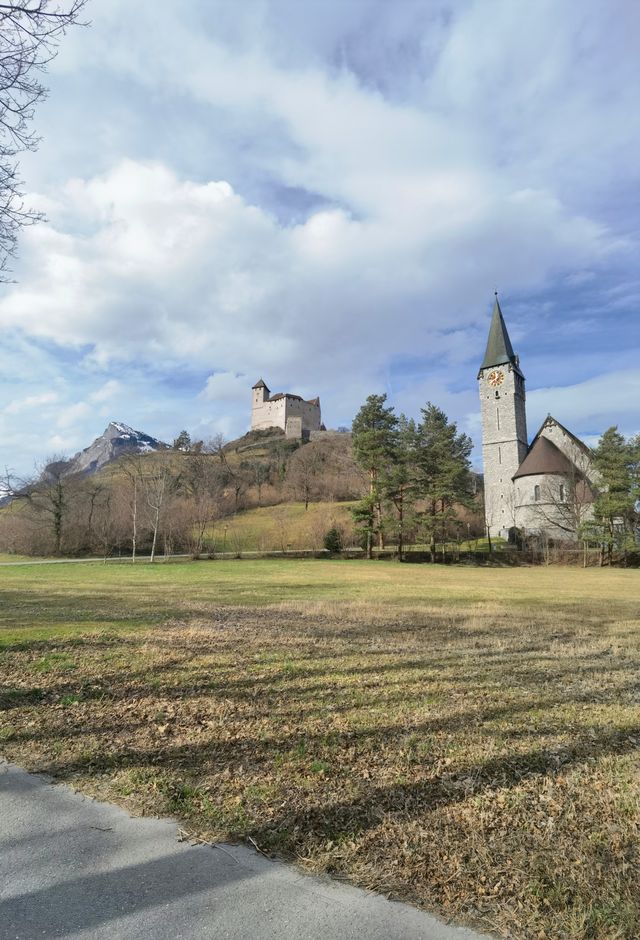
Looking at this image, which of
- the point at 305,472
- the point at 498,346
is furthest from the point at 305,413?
the point at 498,346

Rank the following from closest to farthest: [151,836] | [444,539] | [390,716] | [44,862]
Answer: [44,862], [151,836], [390,716], [444,539]

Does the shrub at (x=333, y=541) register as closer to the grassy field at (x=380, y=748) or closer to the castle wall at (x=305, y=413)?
the grassy field at (x=380, y=748)

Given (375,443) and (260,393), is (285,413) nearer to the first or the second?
(260,393)

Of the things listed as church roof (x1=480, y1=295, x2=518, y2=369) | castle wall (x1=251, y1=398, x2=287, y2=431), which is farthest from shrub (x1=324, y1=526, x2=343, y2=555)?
castle wall (x1=251, y1=398, x2=287, y2=431)

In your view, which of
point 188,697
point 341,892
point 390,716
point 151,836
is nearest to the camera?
point 341,892

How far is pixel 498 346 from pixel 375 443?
31.1 m

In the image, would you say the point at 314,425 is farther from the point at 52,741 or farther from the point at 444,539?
the point at 52,741

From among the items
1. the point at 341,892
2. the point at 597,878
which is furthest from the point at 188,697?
the point at 597,878

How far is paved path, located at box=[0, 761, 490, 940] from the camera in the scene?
2217mm

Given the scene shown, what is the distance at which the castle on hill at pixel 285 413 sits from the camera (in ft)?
355

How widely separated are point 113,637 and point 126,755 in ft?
16.2

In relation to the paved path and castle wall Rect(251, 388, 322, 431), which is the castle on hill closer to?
castle wall Rect(251, 388, 322, 431)

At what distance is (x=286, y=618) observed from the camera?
36.9 ft

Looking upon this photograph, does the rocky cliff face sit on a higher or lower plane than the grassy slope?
higher
